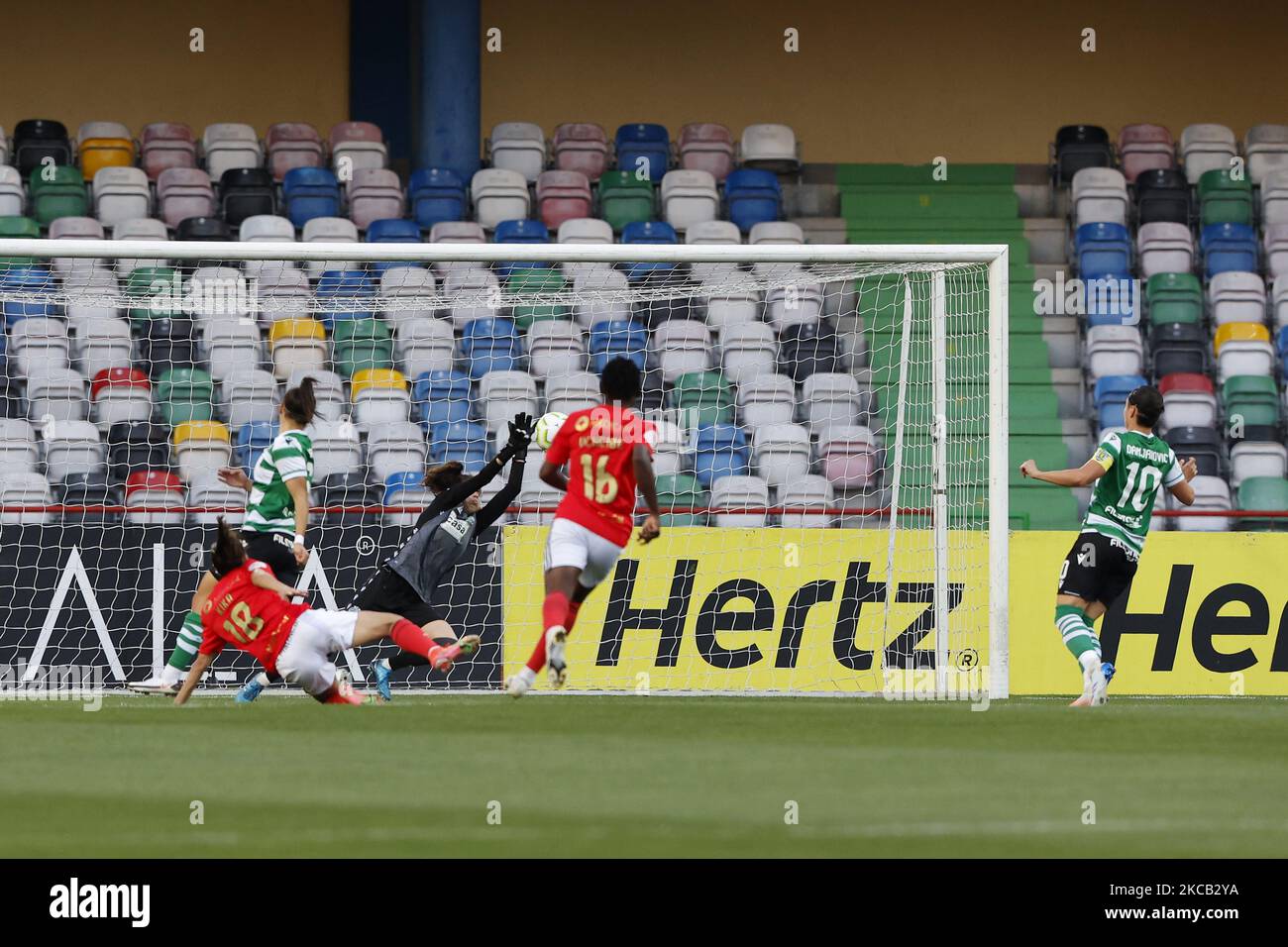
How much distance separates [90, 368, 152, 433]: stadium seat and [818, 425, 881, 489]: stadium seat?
15.4ft

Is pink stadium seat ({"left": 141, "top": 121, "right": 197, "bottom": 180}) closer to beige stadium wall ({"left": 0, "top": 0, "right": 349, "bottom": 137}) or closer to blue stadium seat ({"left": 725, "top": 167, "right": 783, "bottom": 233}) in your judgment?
beige stadium wall ({"left": 0, "top": 0, "right": 349, "bottom": 137})

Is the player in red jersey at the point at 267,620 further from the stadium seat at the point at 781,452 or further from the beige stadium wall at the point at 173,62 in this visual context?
the beige stadium wall at the point at 173,62

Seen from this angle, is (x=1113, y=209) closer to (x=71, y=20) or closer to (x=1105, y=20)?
(x=1105, y=20)

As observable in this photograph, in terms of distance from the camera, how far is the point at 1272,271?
18094 millimetres

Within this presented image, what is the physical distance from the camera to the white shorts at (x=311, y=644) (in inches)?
388

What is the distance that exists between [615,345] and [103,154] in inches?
224

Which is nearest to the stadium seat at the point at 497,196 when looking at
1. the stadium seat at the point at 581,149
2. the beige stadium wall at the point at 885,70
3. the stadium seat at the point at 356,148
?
the stadium seat at the point at 581,149

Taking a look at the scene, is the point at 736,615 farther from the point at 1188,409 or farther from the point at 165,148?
the point at 165,148

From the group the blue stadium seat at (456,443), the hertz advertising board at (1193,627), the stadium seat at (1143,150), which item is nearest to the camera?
the hertz advertising board at (1193,627)

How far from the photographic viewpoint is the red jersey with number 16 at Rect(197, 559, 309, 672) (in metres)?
9.86

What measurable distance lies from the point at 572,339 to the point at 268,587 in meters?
5.37

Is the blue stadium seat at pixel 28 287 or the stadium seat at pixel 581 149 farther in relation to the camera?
the stadium seat at pixel 581 149

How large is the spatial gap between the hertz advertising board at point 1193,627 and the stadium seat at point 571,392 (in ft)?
10.8

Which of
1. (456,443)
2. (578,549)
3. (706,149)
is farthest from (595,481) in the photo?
(706,149)
